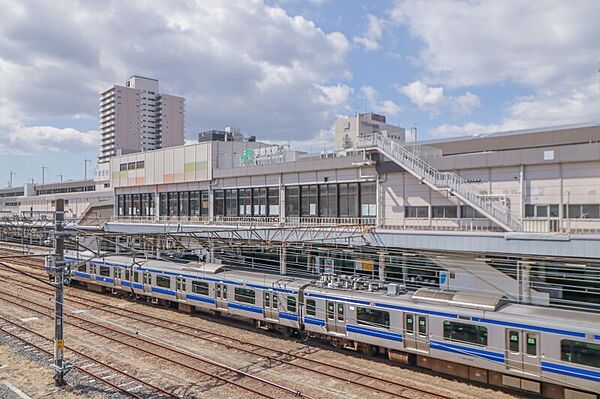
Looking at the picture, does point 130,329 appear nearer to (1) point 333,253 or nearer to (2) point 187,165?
(1) point 333,253

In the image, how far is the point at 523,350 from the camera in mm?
13070

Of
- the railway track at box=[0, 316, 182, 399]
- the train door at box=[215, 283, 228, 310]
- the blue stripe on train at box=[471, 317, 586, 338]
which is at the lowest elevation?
the railway track at box=[0, 316, 182, 399]

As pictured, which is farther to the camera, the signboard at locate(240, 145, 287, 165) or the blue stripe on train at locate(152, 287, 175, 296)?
the signboard at locate(240, 145, 287, 165)

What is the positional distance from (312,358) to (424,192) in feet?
37.5

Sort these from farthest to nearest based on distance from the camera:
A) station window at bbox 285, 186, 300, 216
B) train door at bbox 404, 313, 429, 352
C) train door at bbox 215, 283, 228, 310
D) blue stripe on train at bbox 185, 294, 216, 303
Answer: station window at bbox 285, 186, 300, 216, blue stripe on train at bbox 185, 294, 216, 303, train door at bbox 215, 283, 228, 310, train door at bbox 404, 313, 429, 352

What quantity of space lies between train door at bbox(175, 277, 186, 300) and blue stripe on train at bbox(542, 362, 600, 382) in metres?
15.6

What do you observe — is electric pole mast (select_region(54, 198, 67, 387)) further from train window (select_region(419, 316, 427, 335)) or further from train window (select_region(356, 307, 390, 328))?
train window (select_region(419, 316, 427, 335))

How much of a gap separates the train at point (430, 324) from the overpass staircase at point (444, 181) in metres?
6.11

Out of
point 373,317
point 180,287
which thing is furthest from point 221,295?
point 373,317

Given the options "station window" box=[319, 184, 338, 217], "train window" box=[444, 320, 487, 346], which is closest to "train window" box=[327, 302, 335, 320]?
"train window" box=[444, 320, 487, 346]

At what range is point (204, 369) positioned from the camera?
51.3 feet

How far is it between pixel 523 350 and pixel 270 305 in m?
9.34

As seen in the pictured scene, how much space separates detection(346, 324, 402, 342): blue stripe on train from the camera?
1555 cm

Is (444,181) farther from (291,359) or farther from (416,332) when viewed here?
(291,359)
